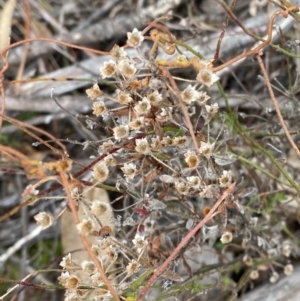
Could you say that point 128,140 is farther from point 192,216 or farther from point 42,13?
point 42,13

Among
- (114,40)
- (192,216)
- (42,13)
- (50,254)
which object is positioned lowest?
(50,254)

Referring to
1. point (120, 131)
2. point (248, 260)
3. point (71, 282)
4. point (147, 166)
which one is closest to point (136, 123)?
point (120, 131)

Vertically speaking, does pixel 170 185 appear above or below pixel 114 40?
below

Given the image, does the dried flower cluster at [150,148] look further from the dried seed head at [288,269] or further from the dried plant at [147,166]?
the dried seed head at [288,269]

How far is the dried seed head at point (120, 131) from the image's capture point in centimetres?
74

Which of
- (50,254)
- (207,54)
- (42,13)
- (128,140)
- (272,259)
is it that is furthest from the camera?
(42,13)

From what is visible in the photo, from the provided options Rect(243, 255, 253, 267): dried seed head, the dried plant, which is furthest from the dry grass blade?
Rect(243, 255, 253, 267): dried seed head

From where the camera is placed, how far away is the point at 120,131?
2.44ft

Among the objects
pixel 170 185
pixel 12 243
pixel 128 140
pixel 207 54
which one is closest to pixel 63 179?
pixel 128 140

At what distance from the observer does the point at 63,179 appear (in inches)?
26.0

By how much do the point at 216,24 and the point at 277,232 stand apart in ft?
1.97

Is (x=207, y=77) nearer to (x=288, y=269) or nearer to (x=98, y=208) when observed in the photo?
(x=98, y=208)

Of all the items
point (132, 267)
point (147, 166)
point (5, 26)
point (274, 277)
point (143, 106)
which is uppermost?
point (5, 26)

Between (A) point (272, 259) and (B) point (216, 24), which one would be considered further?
(B) point (216, 24)
